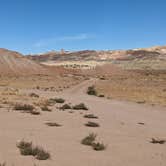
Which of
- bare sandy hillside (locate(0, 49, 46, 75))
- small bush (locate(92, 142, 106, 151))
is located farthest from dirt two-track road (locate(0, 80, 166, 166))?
bare sandy hillside (locate(0, 49, 46, 75))

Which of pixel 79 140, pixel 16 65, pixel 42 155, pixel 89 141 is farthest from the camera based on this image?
pixel 16 65

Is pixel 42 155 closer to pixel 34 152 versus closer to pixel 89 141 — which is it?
pixel 34 152

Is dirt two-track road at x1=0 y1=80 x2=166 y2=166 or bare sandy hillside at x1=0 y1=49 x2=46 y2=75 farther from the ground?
bare sandy hillside at x1=0 y1=49 x2=46 y2=75

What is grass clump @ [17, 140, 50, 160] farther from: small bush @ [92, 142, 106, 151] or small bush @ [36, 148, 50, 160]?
small bush @ [92, 142, 106, 151]

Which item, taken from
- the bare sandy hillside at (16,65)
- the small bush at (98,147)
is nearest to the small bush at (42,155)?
the small bush at (98,147)

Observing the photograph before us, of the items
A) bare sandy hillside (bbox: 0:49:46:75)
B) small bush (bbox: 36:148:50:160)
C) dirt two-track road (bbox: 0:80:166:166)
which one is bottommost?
dirt two-track road (bbox: 0:80:166:166)

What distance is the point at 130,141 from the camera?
44.3 feet

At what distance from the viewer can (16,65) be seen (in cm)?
13012

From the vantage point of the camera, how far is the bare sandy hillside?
12394 centimetres

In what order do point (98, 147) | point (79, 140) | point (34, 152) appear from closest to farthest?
point (34, 152)
point (98, 147)
point (79, 140)

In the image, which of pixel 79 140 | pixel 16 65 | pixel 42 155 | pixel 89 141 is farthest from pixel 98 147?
pixel 16 65

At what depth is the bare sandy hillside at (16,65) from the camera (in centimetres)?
12394

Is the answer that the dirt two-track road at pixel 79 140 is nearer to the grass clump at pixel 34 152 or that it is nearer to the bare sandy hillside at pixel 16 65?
the grass clump at pixel 34 152

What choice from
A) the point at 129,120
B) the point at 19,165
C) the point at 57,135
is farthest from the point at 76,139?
the point at 129,120
